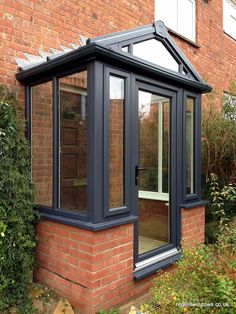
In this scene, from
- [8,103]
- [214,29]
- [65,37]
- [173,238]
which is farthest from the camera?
[214,29]

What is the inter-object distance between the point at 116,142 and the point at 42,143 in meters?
0.96

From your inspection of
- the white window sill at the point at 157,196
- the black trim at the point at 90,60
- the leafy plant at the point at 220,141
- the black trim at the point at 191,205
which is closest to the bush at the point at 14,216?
the black trim at the point at 90,60

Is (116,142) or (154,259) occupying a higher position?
(116,142)

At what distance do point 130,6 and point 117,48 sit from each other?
2559mm

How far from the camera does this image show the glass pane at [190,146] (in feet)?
14.2

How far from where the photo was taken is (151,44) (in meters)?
3.77

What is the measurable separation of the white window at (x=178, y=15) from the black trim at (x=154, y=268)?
14.9ft

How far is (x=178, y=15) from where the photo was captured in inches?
262

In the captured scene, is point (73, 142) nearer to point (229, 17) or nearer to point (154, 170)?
point (154, 170)

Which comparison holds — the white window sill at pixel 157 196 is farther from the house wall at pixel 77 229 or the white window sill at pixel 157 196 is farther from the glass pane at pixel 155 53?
the glass pane at pixel 155 53

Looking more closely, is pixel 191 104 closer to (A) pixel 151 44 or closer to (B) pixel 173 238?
(A) pixel 151 44

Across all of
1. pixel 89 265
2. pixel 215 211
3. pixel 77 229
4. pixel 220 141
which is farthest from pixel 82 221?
pixel 220 141

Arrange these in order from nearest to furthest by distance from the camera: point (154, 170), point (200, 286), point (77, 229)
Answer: point (200, 286) < point (77, 229) < point (154, 170)

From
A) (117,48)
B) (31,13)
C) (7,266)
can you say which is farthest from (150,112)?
(7,266)
